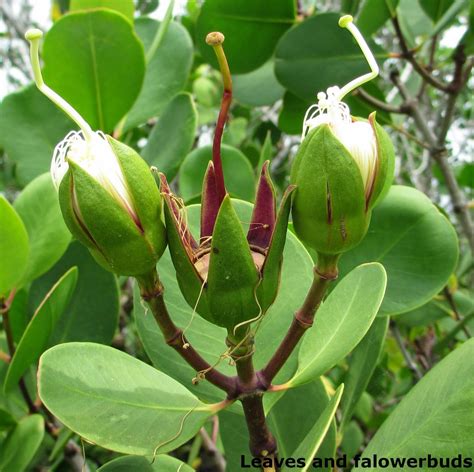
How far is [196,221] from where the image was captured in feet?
3.00

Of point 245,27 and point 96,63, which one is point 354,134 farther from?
point 245,27

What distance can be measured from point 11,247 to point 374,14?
0.84 metres

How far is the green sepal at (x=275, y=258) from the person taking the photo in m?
0.62

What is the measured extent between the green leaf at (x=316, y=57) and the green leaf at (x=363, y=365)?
60cm

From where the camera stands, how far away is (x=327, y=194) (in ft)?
2.02

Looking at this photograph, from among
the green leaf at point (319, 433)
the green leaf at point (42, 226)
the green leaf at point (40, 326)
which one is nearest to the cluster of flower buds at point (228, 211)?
the green leaf at point (319, 433)

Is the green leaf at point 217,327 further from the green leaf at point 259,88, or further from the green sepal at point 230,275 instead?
the green leaf at point 259,88

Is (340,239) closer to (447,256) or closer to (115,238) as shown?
(115,238)

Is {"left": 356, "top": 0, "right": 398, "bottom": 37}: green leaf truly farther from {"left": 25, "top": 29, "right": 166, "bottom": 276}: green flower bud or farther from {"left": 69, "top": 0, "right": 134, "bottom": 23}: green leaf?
{"left": 25, "top": 29, "right": 166, "bottom": 276}: green flower bud

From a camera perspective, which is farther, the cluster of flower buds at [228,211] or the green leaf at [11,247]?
the green leaf at [11,247]

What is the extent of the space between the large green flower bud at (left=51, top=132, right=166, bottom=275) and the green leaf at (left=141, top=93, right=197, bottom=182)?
52 cm

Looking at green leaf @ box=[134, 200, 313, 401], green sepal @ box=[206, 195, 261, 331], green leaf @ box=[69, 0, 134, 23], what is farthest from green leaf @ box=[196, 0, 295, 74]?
green sepal @ box=[206, 195, 261, 331]

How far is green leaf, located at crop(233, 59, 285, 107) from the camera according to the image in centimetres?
159

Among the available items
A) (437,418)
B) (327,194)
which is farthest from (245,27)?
(437,418)
